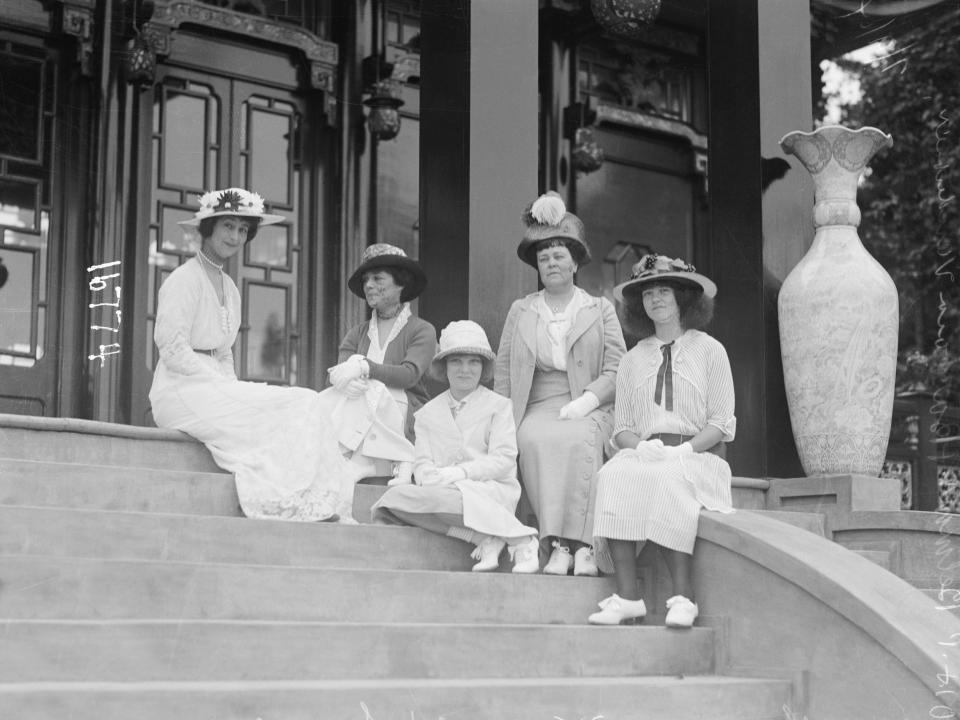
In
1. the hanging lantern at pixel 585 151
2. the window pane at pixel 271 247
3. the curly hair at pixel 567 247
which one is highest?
the hanging lantern at pixel 585 151

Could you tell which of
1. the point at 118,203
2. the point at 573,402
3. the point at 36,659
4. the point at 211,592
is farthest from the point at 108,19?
the point at 36,659

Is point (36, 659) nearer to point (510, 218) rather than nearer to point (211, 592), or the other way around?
point (211, 592)

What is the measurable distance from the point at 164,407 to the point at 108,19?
325cm

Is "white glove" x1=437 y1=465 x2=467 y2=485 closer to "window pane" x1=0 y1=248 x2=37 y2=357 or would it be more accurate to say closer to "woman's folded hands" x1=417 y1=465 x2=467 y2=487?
"woman's folded hands" x1=417 y1=465 x2=467 y2=487

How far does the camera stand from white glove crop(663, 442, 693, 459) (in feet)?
20.7

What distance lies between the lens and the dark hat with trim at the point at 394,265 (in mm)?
7449

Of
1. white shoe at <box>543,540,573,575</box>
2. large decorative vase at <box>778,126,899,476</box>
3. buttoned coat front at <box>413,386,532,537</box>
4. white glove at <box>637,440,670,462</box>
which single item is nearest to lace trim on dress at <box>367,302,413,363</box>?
buttoned coat front at <box>413,386,532,537</box>

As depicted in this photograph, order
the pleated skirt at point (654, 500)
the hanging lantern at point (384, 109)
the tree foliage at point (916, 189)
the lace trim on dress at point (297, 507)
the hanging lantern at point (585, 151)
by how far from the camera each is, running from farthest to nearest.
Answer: the tree foliage at point (916, 189) → the hanging lantern at point (585, 151) → the hanging lantern at point (384, 109) → the lace trim on dress at point (297, 507) → the pleated skirt at point (654, 500)

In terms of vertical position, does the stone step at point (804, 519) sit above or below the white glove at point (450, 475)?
below

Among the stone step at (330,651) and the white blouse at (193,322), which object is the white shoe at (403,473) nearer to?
the white blouse at (193,322)

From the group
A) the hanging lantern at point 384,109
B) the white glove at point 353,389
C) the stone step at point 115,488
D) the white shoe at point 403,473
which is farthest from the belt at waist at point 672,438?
the hanging lantern at point 384,109

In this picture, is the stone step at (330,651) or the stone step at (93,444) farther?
the stone step at (93,444)

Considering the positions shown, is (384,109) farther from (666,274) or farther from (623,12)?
(666,274)

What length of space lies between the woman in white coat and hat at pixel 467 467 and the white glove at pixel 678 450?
0.64 m
